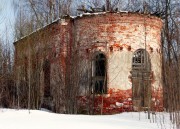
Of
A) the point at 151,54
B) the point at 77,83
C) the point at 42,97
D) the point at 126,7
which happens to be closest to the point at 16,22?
the point at 42,97

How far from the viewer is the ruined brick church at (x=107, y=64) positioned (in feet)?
59.8

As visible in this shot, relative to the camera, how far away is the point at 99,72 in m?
18.7

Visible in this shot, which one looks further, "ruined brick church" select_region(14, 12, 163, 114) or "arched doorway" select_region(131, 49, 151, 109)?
"arched doorway" select_region(131, 49, 151, 109)

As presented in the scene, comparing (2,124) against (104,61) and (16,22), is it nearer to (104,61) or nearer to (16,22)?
(104,61)

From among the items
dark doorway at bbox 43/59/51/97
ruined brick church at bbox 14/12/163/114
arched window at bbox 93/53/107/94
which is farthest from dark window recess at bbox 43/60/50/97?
arched window at bbox 93/53/107/94

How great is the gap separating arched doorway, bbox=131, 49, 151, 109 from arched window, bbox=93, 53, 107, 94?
145 centimetres

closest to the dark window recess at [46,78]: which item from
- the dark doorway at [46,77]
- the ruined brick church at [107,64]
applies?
the dark doorway at [46,77]

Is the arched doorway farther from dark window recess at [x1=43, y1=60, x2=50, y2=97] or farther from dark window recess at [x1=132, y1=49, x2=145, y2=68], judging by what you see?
dark window recess at [x1=43, y1=60, x2=50, y2=97]

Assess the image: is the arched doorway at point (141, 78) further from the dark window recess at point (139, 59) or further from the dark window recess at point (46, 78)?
the dark window recess at point (46, 78)

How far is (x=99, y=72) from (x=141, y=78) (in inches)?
81.5

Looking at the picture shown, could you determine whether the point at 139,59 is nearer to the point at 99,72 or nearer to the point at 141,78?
the point at 141,78

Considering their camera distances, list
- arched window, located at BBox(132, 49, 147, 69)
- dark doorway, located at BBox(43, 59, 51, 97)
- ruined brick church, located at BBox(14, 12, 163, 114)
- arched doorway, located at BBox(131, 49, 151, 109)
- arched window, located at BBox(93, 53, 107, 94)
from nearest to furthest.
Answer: ruined brick church, located at BBox(14, 12, 163, 114)
arched doorway, located at BBox(131, 49, 151, 109)
arched window, located at BBox(93, 53, 107, 94)
arched window, located at BBox(132, 49, 147, 69)
dark doorway, located at BBox(43, 59, 51, 97)

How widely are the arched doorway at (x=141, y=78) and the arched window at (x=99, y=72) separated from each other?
1.45 metres

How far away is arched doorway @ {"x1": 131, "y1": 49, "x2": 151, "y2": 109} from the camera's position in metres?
18.4
